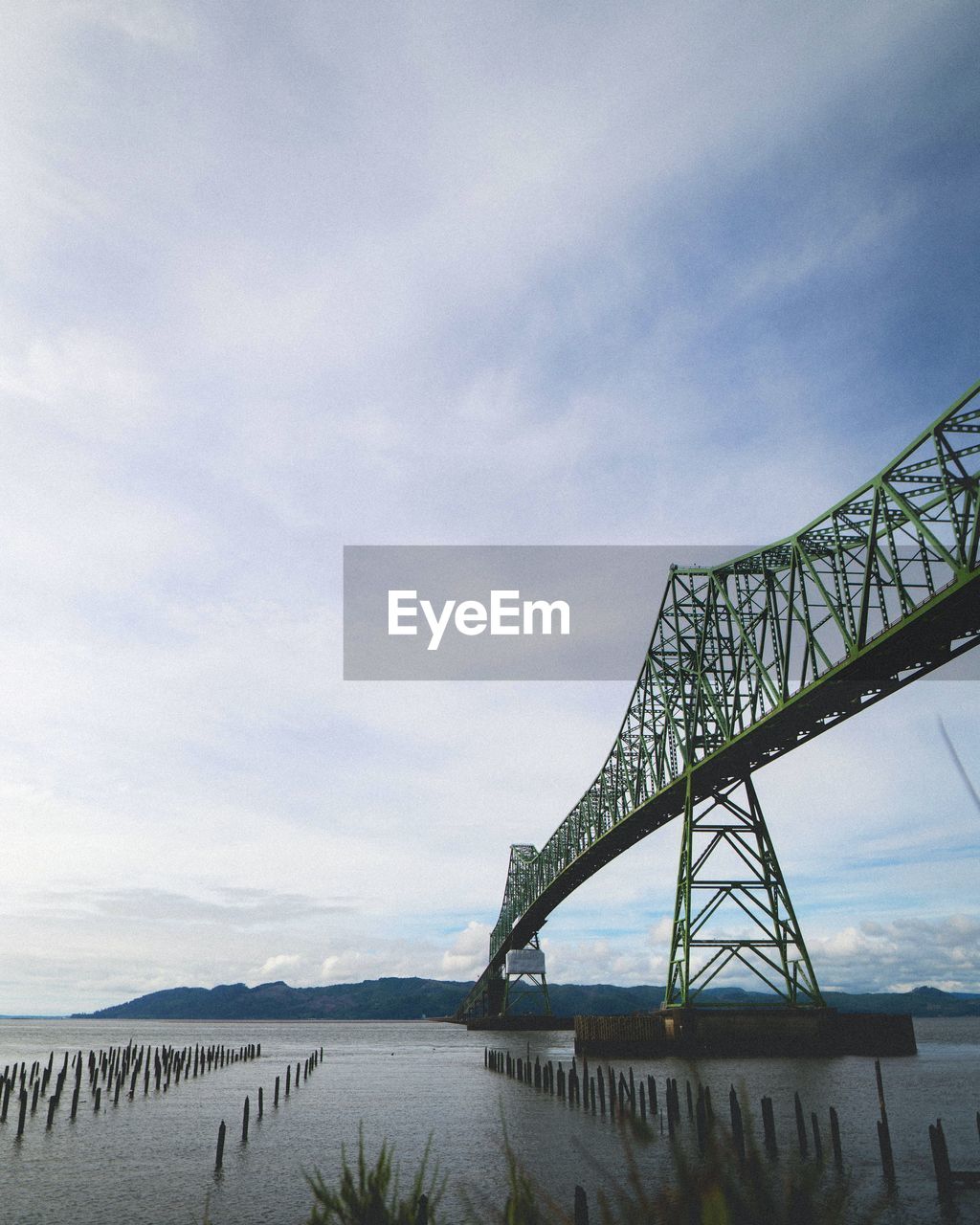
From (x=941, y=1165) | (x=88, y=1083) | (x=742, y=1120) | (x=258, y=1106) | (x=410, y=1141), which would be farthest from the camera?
(x=88, y=1083)

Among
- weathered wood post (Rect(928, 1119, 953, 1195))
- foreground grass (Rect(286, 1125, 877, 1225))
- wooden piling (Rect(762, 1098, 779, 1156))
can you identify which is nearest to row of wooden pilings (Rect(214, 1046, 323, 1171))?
wooden piling (Rect(762, 1098, 779, 1156))

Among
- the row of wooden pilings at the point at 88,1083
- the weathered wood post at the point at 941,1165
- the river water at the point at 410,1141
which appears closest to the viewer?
the weathered wood post at the point at 941,1165

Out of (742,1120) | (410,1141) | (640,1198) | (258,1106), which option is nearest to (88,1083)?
(258,1106)

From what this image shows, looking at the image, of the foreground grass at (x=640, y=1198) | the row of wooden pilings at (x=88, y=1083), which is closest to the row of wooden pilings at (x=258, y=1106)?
the row of wooden pilings at (x=88, y=1083)

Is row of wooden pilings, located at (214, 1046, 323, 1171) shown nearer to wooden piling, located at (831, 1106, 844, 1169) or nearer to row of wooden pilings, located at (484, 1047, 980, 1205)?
row of wooden pilings, located at (484, 1047, 980, 1205)

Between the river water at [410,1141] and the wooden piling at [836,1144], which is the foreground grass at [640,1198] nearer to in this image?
the river water at [410,1141]

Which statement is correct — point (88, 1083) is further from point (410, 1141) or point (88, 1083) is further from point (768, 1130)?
point (768, 1130)

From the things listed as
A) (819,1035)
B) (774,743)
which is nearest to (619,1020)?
(819,1035)

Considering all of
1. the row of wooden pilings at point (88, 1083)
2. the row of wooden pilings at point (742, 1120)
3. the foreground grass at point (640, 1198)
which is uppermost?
the foreground grass at point (640, 1198)

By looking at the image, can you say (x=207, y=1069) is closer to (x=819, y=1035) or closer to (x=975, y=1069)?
(x=819, y=1035)
